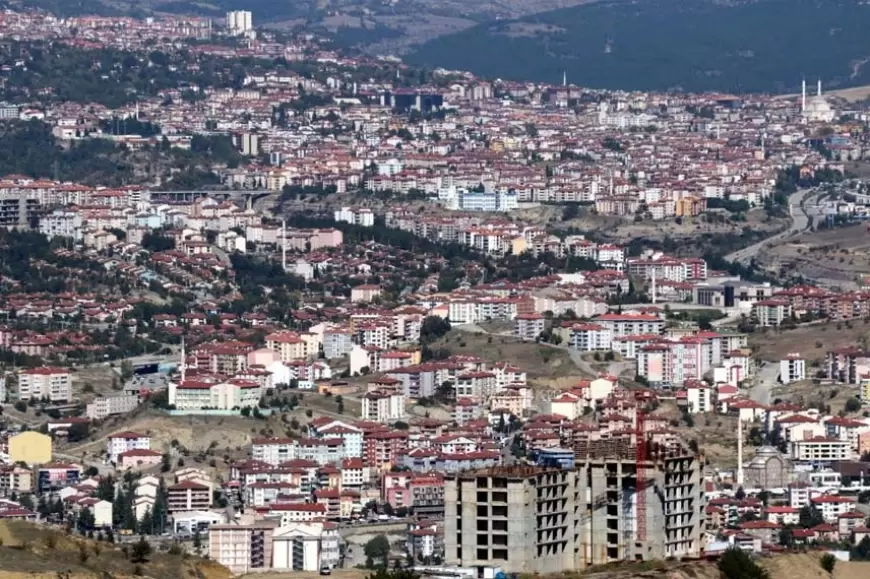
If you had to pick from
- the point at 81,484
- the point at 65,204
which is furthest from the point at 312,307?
the point at 81,484

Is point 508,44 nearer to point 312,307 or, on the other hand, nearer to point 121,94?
point 121,94

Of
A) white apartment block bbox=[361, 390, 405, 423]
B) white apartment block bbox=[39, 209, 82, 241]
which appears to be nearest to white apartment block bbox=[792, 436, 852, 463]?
white apartment block bbox=[361, 390, 405, 423]

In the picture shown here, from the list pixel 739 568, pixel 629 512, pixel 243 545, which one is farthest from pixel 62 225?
pixel 739 568

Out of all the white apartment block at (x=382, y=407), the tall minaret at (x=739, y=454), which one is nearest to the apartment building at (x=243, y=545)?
the tall minaret at (x=739, y=454)

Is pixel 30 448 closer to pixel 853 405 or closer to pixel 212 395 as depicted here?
pixel 212 395

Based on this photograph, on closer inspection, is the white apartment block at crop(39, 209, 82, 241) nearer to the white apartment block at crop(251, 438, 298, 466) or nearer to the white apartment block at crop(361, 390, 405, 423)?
the white apartment block at crop(361, 390, 405, 423)

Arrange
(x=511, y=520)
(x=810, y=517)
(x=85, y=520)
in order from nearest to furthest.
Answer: (x=511, y=520)
(x=810, y=517)
(x=85, y=520)
